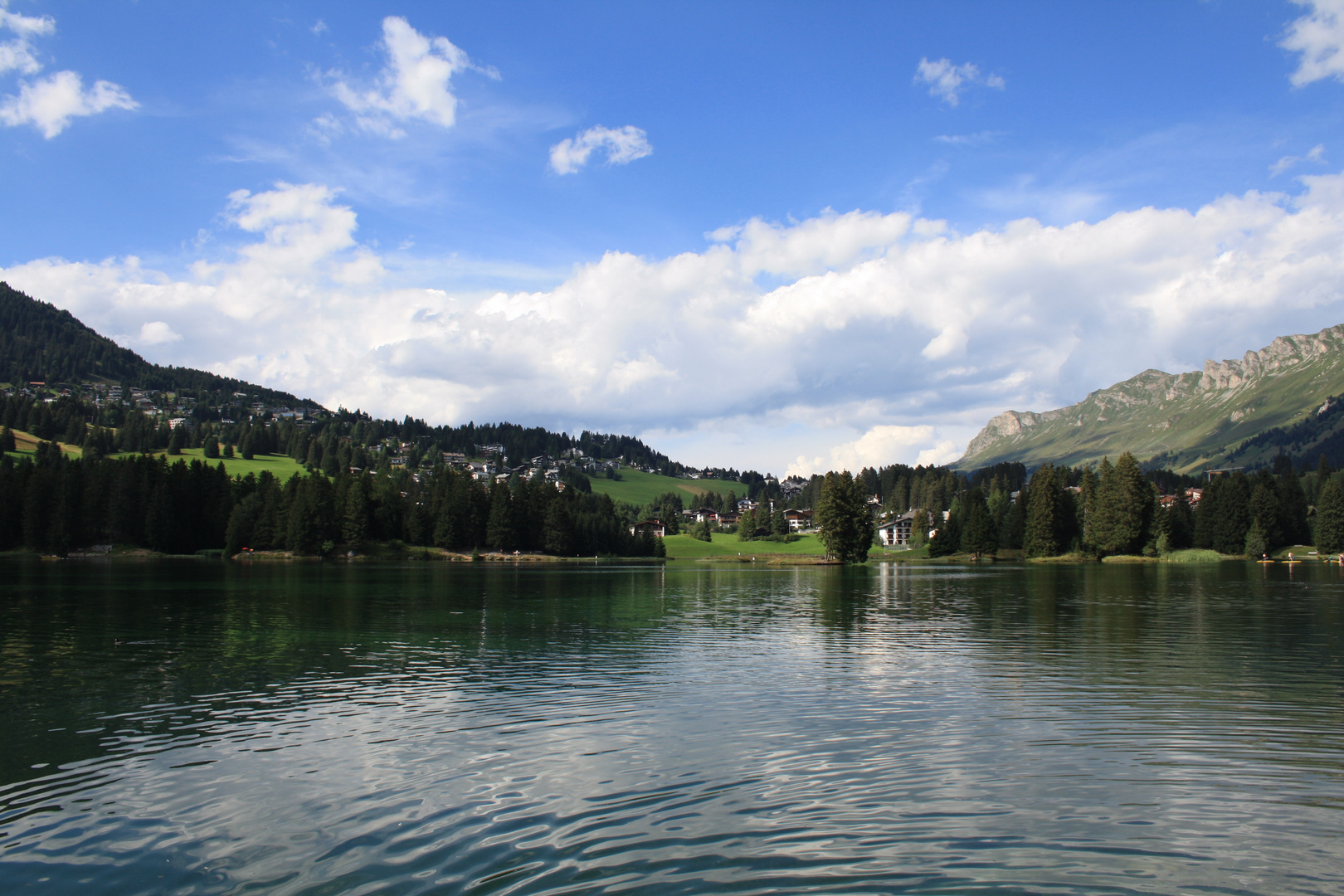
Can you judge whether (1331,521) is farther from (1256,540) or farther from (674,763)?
(674,763)

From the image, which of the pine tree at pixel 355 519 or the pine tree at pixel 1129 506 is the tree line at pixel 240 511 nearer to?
the pine tree at pixel 355 519

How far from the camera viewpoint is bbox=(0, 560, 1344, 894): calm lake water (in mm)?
10281

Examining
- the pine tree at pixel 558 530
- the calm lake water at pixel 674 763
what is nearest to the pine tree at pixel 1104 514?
the pine tree at pixel 558 530

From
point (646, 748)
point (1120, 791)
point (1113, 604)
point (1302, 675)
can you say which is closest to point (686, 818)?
point (646, 748)

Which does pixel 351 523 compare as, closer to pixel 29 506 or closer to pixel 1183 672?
pixel 29 506

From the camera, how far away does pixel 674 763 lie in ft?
50.0

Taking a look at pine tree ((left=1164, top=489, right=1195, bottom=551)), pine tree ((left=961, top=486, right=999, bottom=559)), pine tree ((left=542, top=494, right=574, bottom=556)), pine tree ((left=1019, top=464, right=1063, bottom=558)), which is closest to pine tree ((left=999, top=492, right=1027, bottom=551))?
pine tree ((left=961, top=486, right=999, bottom=559))

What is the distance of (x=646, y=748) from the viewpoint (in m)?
16.5

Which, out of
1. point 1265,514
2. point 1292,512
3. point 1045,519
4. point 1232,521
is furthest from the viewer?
point 1292,512

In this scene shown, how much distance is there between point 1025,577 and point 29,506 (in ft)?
559

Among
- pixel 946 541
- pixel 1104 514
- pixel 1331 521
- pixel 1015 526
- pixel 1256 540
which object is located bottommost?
pixel 946 541

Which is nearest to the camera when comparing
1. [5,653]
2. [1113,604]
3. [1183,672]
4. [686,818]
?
[686,818]

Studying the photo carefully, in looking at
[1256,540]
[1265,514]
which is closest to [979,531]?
[1256,540]

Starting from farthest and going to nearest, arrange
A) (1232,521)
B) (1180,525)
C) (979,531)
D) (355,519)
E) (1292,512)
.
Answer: (979,531) < (1292,512) < (355,519) < (1180,525) < (1232,521)
